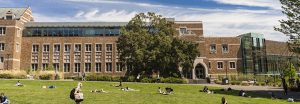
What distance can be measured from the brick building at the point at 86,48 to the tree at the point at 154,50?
17.6m

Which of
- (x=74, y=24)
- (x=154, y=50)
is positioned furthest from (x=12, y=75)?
(x=74, y=24)

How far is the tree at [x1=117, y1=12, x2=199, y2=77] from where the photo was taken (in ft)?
197

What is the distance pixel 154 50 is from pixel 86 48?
26.9 m

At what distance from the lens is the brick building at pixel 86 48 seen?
267ft

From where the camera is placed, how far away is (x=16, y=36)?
7850 centimetres

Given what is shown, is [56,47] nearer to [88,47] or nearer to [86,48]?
[86,48]

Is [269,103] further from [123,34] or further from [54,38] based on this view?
[54,38]

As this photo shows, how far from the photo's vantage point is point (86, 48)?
271 feet

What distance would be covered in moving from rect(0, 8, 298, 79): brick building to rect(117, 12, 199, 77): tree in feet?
57.6

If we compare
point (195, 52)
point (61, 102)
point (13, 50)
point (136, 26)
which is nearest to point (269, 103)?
point (61, 102)

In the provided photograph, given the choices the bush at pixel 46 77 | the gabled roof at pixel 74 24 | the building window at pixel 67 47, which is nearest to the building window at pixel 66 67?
the building window at pixel 67 47

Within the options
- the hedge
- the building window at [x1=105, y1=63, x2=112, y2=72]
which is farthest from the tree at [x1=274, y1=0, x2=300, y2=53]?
the building window at [x1=105, y1=63, x2=112, y2=72]

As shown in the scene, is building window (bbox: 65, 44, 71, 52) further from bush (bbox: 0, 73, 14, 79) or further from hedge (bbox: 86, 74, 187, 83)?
bush (bbox: 0, 73, 14, 79)

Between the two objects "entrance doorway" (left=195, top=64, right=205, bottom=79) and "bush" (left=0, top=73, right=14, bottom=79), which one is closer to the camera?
"bush" (left=0, top=73, right=14, bottom=79)
